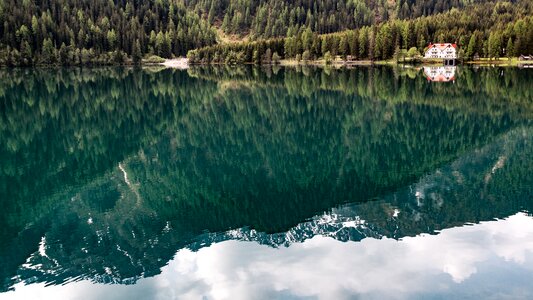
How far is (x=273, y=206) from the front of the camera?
23.8m

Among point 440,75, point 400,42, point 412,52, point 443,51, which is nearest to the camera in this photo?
point 440,75

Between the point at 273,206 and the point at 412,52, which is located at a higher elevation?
the point at 273,206

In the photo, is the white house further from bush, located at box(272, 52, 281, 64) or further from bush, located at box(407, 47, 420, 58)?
bush, located at box(272, 52, 281, 64)

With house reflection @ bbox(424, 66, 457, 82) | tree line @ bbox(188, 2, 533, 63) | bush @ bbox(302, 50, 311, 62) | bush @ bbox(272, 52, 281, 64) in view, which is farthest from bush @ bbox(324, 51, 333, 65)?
house reflection @ bbox(424, 66, 457, 82)

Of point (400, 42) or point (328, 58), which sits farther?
point (328, 58)

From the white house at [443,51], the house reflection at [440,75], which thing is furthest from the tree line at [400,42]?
the house reflection at [440,75]

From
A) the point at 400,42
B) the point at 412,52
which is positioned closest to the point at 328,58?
the point at 400,42

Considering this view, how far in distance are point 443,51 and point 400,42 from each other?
1439 cm

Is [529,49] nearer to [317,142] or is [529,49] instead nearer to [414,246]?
[317,142]

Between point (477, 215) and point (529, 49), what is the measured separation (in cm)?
13441

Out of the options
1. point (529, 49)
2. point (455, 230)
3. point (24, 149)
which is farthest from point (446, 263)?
point (529, 49)

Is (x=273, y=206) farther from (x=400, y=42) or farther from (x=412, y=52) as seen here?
(x=400, y=42)

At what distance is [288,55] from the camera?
184 meters

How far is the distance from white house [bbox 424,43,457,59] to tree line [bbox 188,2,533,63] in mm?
2606
